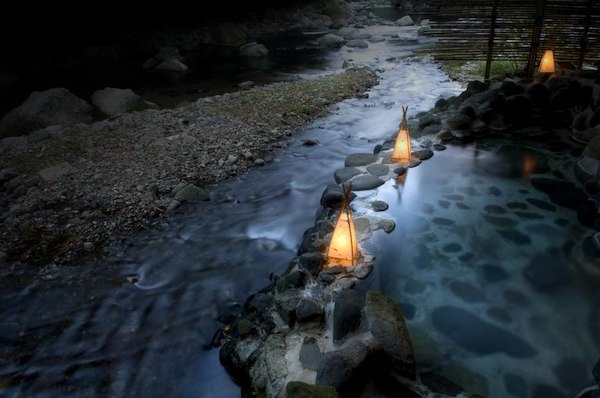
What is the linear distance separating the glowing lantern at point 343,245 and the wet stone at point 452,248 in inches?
46.6

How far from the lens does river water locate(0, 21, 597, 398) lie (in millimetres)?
4176

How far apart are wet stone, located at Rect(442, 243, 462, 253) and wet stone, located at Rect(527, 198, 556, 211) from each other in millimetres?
1702

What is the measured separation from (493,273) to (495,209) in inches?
62.2

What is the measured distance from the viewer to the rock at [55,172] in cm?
816

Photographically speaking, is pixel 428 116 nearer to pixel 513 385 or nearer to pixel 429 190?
pixel 429 190

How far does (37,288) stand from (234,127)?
5.88 meters

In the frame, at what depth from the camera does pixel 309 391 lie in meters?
3.17

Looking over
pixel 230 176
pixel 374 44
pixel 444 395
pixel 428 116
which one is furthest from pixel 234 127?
pixel 374 44

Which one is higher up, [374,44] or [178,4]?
[178,4]

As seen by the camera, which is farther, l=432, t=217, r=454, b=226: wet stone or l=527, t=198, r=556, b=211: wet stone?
l=527, t=198, r=556, b=211: wet stone

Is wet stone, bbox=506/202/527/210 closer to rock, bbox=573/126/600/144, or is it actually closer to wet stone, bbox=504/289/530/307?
wet stone, bbox=504/289/530/307

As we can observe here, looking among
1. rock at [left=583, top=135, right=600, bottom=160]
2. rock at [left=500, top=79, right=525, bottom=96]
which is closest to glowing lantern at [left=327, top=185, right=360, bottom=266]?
rock at [left=583, top=135, right=600, bottom=160]

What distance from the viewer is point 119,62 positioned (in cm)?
2022

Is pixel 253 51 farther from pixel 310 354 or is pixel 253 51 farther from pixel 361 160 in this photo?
pixel 310 354
